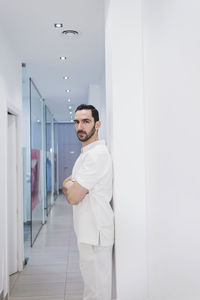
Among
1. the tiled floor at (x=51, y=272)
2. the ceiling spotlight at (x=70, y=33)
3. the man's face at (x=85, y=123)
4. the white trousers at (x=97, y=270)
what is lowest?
the tiled floor at (x=51, y=272)

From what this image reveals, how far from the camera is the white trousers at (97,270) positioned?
201 centimetres

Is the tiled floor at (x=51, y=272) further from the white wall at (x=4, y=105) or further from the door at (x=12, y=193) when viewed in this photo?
the white wall at (x=4, y=105)

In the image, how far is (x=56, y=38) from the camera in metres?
3.68

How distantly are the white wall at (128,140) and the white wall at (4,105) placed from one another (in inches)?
61.1

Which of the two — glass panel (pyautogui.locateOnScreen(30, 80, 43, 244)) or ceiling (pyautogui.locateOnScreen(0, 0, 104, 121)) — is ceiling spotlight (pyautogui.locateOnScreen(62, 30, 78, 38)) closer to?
ceiling (pyautogui.locateOnScreen(0, 0, 104, 121))

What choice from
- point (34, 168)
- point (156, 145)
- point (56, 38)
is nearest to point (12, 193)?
point (34, 168)

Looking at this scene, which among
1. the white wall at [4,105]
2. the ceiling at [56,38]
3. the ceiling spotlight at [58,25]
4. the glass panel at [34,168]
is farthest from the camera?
the glass panel at [34,168]

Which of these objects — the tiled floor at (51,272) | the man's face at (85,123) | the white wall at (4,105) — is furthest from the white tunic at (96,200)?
the tiled floor at (51,272)

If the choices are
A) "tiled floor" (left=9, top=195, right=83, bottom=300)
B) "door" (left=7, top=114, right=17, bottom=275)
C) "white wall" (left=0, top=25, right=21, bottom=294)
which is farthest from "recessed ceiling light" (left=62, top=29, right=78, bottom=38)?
"tiled floor" (left=9, top=195, right=83, bottom=300)

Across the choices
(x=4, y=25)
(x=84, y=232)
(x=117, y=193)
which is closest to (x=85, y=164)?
(x=117, y=193)

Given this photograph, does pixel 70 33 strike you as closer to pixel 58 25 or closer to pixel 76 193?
pixel 58 25

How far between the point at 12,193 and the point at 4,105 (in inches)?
49.7

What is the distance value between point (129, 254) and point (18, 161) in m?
2.48

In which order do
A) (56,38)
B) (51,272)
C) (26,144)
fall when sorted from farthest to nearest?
1. (26,144)
2. (51,272)
3. (56,38)
